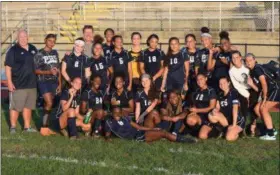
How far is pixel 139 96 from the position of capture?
34.6ft

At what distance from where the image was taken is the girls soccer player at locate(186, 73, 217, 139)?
10430mm

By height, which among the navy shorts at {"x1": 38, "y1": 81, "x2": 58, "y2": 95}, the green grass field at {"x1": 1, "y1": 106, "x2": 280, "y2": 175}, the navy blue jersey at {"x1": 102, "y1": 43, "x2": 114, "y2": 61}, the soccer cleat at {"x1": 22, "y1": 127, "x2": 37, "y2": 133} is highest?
the navy blue jersey at {"x1": 102, "y1": 43, "x2": 114, "y2": 61}

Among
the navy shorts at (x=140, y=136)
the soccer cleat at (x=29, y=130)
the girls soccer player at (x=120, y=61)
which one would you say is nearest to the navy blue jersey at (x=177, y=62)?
the girls soccer player at (x=120, y=61)

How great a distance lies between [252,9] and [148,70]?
1572 centimetres

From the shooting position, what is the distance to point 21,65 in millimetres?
10992

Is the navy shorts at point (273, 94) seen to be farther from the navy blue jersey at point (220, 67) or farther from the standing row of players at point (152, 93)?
the navy blue jersey at point (220, 67)

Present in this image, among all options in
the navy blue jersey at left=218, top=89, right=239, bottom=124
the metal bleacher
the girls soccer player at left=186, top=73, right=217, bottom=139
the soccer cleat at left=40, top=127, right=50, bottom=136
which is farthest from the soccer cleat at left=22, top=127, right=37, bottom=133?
the metal bleacher

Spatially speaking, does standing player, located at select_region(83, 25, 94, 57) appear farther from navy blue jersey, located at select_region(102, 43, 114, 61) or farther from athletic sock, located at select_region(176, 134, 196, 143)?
athletic sock, located at select_region(176, 134, 196, 143)

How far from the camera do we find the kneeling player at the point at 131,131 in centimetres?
988

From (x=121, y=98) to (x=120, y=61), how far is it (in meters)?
0.89

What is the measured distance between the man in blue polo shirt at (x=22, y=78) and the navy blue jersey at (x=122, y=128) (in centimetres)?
173

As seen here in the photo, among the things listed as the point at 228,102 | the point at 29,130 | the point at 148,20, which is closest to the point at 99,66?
the point at 29,130

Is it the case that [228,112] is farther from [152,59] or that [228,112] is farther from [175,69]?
[152,59]

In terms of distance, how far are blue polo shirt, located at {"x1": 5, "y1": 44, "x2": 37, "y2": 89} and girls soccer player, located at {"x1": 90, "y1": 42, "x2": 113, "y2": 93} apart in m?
1.12
